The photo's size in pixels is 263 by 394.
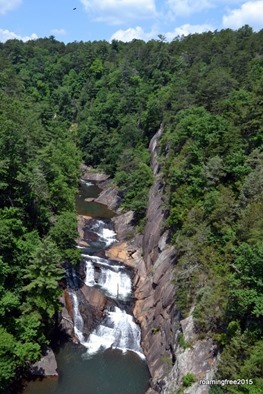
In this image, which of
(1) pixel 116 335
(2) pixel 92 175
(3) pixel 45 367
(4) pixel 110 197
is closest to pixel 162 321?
(1) pixel 116 335

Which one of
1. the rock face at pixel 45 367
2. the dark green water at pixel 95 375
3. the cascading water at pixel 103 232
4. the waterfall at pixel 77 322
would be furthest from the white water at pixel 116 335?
the cascading water at pixel 103 232

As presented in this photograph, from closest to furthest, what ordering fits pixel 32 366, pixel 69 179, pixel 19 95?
pixel 32 366
pixel 69 179
pixel 19 95

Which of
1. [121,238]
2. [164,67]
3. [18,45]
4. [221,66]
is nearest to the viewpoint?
[121,238]

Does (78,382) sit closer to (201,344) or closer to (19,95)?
(201,344)

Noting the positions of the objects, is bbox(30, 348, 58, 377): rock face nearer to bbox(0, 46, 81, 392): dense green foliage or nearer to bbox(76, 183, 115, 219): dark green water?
bbox(0, 46, 81, 392): dense green foliage

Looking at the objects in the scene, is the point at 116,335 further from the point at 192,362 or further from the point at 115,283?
the point at 192,362

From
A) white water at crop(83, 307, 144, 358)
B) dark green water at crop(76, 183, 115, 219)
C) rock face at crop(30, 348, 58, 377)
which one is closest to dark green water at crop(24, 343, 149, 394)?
rock face at crop(30, 348, 58, 377)

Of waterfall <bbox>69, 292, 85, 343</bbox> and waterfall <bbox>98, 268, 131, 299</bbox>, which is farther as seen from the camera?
waterfall <bbox>98, 268, 131, 299</bbox>

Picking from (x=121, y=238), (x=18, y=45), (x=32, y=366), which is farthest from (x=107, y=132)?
(x=32, y=366)
